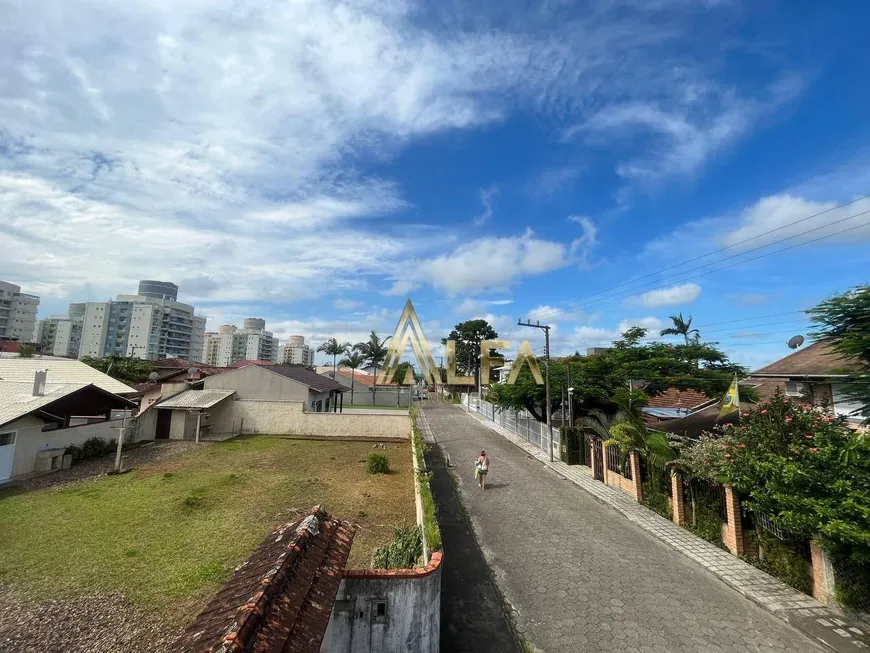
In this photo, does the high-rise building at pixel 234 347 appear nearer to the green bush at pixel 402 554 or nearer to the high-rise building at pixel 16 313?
the high-rise building at pixel 16 313

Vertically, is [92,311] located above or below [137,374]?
above

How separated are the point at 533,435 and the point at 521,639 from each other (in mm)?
17523

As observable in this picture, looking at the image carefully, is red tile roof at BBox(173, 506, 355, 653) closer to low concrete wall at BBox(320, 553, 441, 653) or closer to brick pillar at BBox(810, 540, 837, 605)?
low concrete wall at BBox(320, 553, 441, 653)

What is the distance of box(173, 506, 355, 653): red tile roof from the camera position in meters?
2.56

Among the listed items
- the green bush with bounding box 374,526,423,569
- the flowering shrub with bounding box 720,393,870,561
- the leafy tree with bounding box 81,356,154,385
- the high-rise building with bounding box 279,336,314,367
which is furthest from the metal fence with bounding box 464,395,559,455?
the high-rise building with bounding box 279,336,314,367

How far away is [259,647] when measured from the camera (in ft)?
8.21

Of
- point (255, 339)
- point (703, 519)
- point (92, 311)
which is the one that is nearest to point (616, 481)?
point (703, 519)

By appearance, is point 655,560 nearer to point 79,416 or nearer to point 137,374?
point 79,416

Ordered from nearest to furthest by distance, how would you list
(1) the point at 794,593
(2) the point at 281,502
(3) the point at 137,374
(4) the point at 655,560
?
(1) the point at 794,593 < (4) the point at 655,560 < (2) the point at 281,502 < (3) the point at 137,374

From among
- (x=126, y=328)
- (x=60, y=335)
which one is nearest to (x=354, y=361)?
(x=126, y=328)

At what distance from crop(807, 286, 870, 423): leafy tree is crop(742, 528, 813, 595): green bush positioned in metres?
2.86

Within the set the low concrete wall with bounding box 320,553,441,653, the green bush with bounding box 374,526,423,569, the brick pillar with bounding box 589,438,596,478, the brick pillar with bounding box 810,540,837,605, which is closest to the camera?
the low concrete wall with bounding box 320,553,441,653

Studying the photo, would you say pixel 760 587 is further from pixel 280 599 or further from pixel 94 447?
pixel 94 447

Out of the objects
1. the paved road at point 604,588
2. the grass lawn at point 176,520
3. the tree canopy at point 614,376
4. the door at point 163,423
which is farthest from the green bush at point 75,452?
the tree canopy at point 614,376
